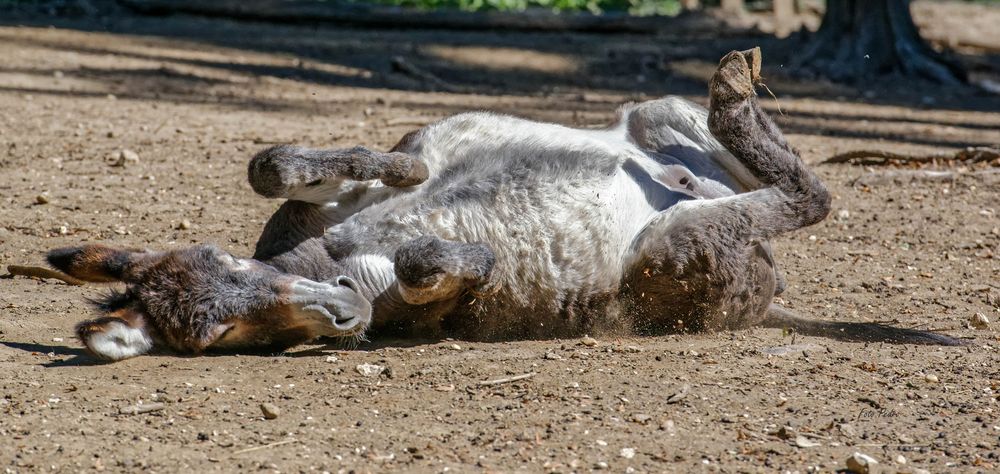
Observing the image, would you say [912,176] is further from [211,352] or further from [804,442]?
[211,352]

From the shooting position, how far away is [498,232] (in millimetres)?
4773

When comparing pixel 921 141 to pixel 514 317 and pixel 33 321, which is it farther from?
pixel 33 321

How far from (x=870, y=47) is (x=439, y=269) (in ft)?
30.6

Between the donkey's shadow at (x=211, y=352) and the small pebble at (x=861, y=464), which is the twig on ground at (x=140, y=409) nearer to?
the donkey's shadow at (x=211, y=352)

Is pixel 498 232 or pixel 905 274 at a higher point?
pixel 498 232

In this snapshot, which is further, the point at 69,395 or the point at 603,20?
the point at 603,20

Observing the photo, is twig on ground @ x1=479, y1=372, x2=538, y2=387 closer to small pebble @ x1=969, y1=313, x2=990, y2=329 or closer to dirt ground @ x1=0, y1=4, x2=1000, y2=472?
dirt ground @ x1=0, y1=4, x2=1000, y2=472

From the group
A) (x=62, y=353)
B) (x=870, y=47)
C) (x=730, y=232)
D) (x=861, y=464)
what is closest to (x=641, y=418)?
(x=861, y=464)

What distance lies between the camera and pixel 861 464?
10.7ft

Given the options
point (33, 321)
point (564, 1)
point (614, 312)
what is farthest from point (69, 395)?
point (564, 1)

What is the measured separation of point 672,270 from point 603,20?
33.4 ft

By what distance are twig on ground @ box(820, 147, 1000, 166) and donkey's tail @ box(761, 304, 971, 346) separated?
3340mm

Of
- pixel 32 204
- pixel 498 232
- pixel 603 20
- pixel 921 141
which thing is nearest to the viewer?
pixel 498 232

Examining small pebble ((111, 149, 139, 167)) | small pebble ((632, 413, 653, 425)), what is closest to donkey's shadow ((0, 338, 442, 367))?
small pebble ((632, 413, 653, 425))
